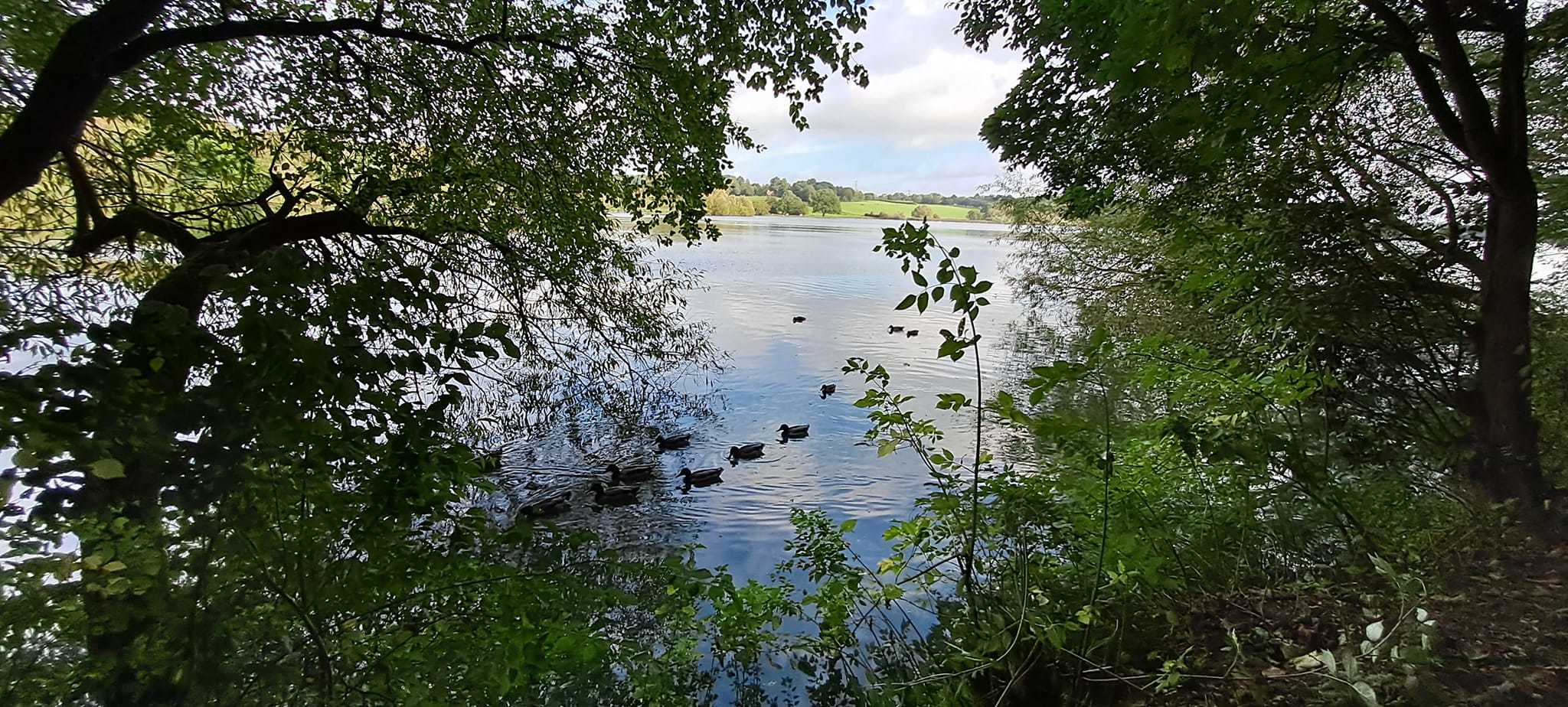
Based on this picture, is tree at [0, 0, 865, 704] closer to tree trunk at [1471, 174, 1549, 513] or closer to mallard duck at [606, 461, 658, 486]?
mallard duck at [606, 461, 658, 486]

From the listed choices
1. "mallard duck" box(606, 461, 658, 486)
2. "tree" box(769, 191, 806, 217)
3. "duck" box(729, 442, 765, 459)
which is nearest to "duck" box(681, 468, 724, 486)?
"mallard duck" box(606, 461, 658, 486)

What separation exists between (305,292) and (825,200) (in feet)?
89.4

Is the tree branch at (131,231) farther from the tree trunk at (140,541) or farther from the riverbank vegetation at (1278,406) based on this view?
the riverbank vegetation at (1278,406)

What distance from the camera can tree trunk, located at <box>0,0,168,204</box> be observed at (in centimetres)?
240

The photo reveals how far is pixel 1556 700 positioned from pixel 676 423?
8909 millimetres

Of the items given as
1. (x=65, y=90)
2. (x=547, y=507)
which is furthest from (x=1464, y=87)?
(x=547, y=507)

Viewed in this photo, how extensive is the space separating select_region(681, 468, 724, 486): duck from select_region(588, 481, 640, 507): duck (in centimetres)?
70

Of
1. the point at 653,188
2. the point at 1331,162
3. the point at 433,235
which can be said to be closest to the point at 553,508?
the point at 433,235

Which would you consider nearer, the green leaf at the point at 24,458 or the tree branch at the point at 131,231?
the green leaf at the point at 24,458

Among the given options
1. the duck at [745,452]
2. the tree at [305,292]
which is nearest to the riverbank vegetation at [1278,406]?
Result: the tree at [305,292]

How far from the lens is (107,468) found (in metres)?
1.05

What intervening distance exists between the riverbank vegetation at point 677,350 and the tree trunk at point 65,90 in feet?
0.04

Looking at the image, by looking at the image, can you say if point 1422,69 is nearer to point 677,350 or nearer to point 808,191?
point 677,350

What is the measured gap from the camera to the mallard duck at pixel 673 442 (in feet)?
28.6
